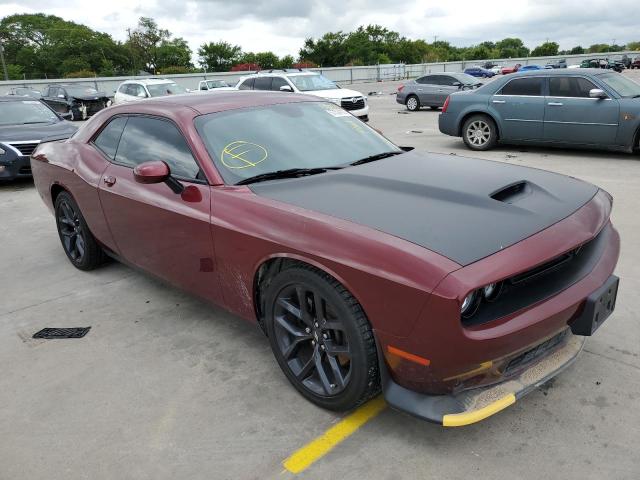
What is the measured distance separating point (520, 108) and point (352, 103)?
6.83 meters

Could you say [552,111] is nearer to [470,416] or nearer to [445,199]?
[445,199]

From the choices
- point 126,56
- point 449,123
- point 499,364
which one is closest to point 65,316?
point 499,364

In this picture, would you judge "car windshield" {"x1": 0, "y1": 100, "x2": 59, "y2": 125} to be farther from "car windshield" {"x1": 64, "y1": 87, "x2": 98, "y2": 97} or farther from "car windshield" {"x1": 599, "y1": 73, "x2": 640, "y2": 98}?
"car windshield" {"x1": 64, "y1": 87, "x2": 98, "y2": 97}

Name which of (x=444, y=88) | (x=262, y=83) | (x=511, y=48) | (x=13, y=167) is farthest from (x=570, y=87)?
(x=511, y=48)

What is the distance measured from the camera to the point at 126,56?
77.2 metres

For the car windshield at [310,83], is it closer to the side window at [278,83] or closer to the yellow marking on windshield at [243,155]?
the side window at [278,83]

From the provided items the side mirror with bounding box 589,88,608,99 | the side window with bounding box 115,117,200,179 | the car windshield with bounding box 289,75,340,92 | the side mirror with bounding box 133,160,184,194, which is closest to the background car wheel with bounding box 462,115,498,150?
the side mirror with bounding box 589,88,608,99

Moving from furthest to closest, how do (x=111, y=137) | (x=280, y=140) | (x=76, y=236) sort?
(x=76, y=236), (x=111, y=137), (x=280, y=140)

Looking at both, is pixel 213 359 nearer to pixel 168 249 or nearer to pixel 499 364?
pixel 168 249

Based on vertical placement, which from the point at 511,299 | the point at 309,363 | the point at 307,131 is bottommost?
the point at 309,363

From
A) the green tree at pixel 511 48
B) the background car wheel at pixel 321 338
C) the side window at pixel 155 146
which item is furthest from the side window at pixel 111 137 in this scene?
the green tree at pixel 511 48

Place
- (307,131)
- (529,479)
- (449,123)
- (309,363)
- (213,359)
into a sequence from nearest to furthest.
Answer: (529,479)
(309,363)
(213,359)
(307,131)
(449,123)

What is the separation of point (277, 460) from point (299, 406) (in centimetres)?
41

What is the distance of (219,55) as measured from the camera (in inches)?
3118
